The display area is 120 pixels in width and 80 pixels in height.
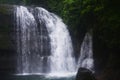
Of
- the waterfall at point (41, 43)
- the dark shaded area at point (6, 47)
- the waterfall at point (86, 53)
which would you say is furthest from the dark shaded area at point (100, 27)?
the dark shaded area at point (6, 47)

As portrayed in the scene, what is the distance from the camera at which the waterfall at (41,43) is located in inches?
1125

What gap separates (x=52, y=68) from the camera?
28.8m

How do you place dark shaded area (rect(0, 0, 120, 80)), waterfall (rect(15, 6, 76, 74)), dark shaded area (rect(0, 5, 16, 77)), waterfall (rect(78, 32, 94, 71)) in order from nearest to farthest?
dark shaded area (rect(0, 0, 120, 80)) < waterfall (rect(78, 32, 94, 71)) < dark shaded area (rect(0, 5, 16, 77)) < waterfall (rect(15, 6, 76, 74))

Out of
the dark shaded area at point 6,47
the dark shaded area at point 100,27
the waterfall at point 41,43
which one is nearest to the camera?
the dark shaded area at point 100,27

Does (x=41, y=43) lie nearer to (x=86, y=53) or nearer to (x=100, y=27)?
(x=86, y=53)

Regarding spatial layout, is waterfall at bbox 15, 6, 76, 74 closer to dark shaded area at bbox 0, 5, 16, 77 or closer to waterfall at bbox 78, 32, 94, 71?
dark shaded area at bbox 0, 5, 16, 77

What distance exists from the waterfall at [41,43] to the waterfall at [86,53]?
251 centimetres

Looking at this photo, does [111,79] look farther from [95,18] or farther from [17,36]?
[17,36]

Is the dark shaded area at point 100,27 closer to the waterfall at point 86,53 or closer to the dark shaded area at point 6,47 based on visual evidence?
the waterfall at point 86,53

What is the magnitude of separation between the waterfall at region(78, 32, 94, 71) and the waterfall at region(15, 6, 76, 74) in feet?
8.25

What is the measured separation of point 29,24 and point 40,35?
1348 millimetres

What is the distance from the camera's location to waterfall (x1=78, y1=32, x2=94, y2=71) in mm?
25112

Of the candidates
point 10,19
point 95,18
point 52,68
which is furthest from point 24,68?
point 95,18

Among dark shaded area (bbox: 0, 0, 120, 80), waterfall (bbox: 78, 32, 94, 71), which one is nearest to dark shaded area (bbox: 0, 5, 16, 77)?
dark shaded area (bbox: 0, 0, 120, 80)
